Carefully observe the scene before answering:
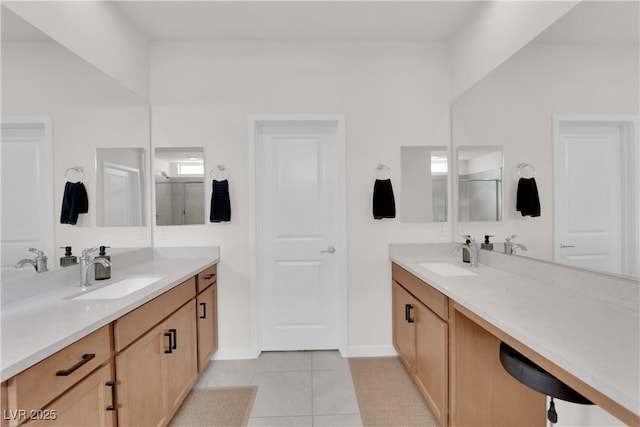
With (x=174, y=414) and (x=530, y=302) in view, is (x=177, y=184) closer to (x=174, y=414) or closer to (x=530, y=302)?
(x=174, y=414)

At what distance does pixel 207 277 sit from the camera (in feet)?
7.89

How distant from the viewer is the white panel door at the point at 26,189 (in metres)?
1.36

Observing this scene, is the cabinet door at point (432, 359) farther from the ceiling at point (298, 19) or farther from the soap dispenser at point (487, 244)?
the ceiling at point (298, 19)

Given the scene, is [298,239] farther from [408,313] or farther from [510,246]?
[510,246]

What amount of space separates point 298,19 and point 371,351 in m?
2.76

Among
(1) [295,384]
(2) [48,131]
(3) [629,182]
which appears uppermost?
(2) [48,131]

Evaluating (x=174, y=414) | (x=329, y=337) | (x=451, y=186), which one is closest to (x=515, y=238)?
(x=451, y=186)

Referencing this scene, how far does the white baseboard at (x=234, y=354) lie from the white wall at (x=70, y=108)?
1189 millimetres

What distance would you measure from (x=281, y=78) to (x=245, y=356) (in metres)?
2.41

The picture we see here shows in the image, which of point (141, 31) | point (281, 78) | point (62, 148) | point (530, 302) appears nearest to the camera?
point (530, 302)

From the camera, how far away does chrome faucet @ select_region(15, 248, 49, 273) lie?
1.44 m

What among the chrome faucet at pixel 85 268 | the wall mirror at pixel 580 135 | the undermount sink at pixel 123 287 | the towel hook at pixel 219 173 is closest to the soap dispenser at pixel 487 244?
the wall mirror at pixel 580 135

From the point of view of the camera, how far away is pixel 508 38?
6.19ft

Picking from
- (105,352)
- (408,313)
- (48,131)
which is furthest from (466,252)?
(48,131)
